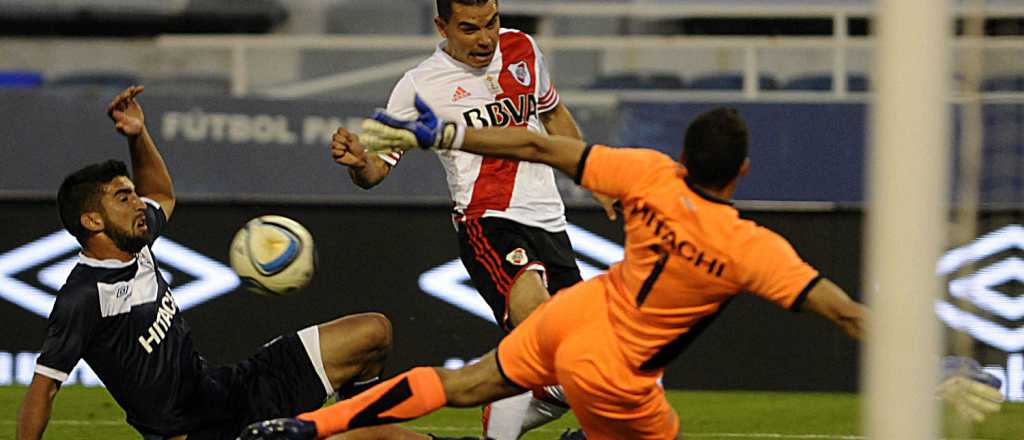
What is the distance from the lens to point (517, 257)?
21.1ft

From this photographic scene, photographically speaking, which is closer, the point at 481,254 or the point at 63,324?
the point at 63,324

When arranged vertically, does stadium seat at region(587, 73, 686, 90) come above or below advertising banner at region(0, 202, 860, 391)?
above

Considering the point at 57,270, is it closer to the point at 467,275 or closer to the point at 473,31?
the point at 467,275

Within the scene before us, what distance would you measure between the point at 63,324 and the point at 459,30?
201 cm

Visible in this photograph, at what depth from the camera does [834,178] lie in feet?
32.1

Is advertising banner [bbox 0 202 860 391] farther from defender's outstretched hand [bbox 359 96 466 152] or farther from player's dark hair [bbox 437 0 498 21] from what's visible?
defender's outstretched hand [bbox 359 96 466 152]

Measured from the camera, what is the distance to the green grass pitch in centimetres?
791

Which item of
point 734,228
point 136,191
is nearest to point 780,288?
point 734,228

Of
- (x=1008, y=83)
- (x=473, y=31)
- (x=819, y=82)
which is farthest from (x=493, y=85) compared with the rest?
(x=819, y=82)

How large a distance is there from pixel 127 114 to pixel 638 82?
6242 millimetres

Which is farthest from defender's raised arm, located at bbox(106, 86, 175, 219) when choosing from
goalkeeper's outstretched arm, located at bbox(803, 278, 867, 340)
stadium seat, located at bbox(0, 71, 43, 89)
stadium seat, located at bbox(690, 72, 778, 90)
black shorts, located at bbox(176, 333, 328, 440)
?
stadium seat, located at bbox(0, 71, 43, 89)

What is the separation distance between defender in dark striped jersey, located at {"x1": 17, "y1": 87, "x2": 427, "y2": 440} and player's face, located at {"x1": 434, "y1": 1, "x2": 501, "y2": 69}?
3.88ft

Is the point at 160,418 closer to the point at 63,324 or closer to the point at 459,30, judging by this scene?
the point at 63,324

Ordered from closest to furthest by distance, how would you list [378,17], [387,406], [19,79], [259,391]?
[387,406] < [259,391] < [19,79] < [378,17]
